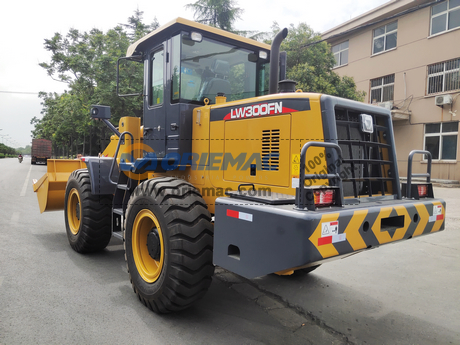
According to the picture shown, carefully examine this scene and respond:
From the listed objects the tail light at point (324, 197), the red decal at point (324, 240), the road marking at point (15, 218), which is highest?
the tail light at point (324, 197)

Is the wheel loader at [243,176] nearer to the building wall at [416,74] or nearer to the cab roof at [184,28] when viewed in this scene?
the cab roof at [184,28]

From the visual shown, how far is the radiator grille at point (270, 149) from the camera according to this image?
320cm

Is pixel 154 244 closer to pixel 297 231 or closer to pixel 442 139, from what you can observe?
pixel 297 231

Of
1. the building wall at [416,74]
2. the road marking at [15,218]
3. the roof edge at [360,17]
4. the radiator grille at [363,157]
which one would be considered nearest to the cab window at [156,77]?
the radiator grille at [363,157]

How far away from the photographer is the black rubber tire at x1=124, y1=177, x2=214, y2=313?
3098 millimetres

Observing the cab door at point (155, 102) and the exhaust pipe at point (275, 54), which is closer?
the exhaust pipe at point (275, 54)

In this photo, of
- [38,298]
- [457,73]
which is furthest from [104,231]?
[457,73]

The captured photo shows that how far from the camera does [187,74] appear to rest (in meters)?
4.00

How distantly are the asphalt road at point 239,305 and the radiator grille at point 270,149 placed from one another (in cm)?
152

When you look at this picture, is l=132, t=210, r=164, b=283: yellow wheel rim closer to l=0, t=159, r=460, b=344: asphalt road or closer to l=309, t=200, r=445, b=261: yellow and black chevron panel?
l=0, t=159, r=460, b=344: asphalt road

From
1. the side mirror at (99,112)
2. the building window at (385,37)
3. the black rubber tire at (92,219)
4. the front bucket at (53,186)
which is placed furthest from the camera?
the building window at (385,37)

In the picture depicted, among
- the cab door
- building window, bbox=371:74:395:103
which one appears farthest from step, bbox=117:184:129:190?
building window, bbox=371:74:395:103

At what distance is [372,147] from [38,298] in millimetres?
3802

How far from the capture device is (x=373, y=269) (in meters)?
5.16
